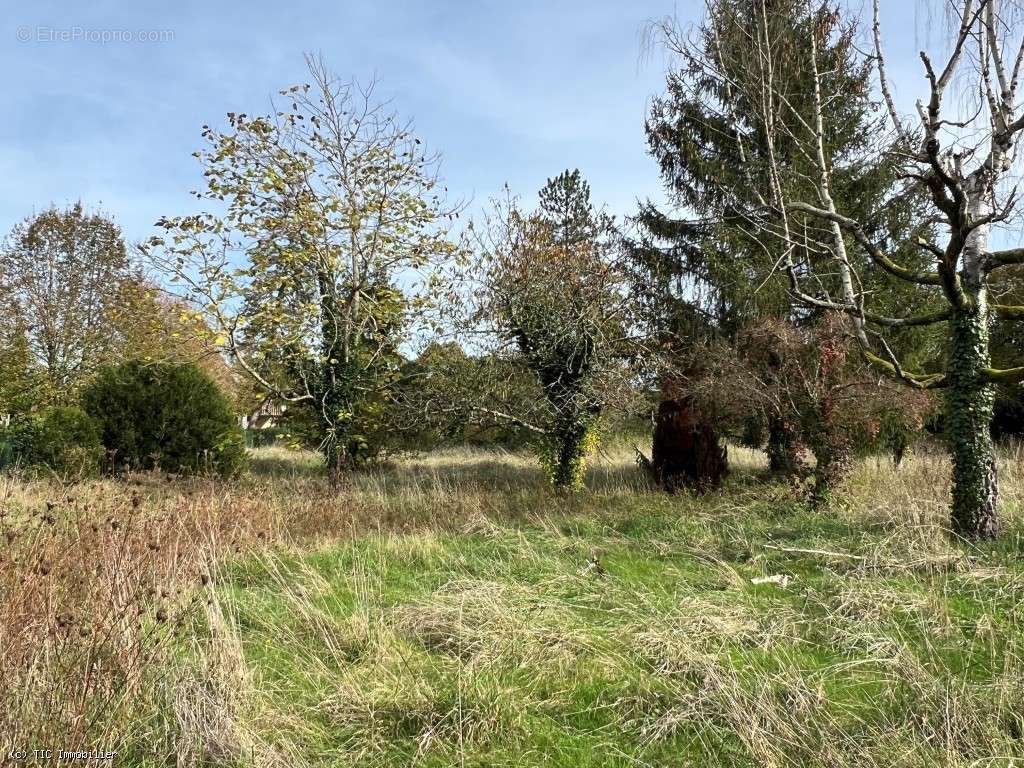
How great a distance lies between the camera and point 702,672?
3104 millimetres

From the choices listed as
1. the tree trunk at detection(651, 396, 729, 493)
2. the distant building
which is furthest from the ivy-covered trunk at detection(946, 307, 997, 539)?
the distant building

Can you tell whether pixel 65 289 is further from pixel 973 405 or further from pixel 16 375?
pixel 973 405

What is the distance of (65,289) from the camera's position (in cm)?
1598

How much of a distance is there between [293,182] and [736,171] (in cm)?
741

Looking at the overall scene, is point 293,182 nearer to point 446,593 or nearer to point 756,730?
point 446,593

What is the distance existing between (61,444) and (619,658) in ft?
32.5

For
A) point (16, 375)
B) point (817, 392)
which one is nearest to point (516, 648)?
point (817, 392)

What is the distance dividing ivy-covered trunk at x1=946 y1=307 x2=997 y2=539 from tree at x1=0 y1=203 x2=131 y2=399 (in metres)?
15.7

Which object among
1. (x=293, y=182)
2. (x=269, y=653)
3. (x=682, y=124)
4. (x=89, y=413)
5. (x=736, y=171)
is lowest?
(x=269, y=653)

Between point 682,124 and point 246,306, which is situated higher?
point 682,124

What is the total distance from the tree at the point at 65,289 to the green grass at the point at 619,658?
12.5 meters

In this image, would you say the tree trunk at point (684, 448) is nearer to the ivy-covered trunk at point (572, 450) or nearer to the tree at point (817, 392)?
the ivy-covered trunk at point (572, 450)

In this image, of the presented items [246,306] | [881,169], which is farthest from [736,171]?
[246,306]

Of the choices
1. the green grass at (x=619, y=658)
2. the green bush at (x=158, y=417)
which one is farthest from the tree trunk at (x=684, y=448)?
the green bush at (x=158, y=417)
